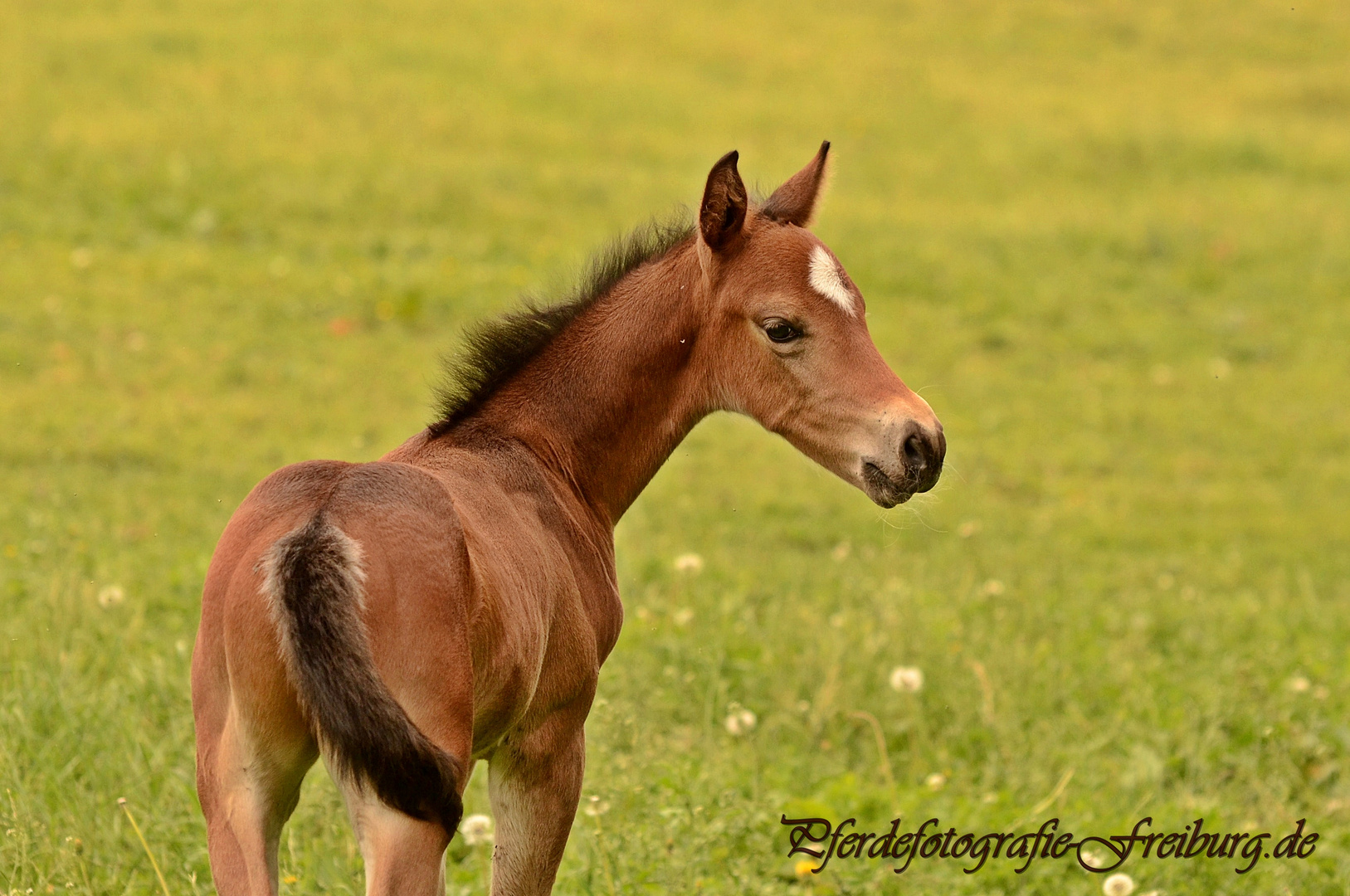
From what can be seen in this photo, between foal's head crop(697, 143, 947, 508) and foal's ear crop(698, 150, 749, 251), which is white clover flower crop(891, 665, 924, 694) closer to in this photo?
foal's head crop(697, 143, 947, 508)

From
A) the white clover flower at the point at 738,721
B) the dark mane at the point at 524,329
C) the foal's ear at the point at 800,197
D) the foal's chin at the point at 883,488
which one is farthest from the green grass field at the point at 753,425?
the dark mane at the point at 524,329

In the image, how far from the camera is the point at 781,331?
333 cm

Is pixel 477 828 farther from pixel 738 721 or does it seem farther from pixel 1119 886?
pixel 1119 886

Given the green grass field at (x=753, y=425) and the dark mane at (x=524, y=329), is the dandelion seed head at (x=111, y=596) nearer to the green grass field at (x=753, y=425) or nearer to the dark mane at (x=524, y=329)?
the green grass field at (x=753, y=425)

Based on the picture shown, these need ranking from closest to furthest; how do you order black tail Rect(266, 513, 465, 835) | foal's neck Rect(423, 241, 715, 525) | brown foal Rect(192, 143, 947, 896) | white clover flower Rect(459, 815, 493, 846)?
black tail Rect(266, 513, 465, 835) → brown foal Rect(192, 143, 947, 896) → foal's neck Rect(423, 241, 715, 525) → white clover flower Rect(459, 815, 493, 846)

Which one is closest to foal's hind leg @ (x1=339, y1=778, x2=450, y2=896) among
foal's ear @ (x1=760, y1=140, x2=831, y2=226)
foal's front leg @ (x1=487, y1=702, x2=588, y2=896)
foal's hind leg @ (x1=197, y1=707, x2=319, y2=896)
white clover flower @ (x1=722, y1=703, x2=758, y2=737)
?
foal's hind leg @ (x1=197, y1=707, x2=319, y2=896)

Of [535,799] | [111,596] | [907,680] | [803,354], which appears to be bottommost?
[111,596]

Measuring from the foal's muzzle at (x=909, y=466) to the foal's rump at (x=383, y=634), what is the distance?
1.09 m

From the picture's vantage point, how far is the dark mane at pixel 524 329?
3480mm

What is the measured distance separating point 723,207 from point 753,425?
7198 mm

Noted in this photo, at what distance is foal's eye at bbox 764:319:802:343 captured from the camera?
10.9 feet

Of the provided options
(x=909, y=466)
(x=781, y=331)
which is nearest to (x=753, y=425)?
(x=781, y=331)

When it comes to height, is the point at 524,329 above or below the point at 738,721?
above

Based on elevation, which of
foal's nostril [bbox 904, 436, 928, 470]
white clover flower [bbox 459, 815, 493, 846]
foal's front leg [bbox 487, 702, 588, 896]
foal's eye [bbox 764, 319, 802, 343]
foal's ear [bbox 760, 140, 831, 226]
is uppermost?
foal's ear [bbox 760, 140, 831, 226]
